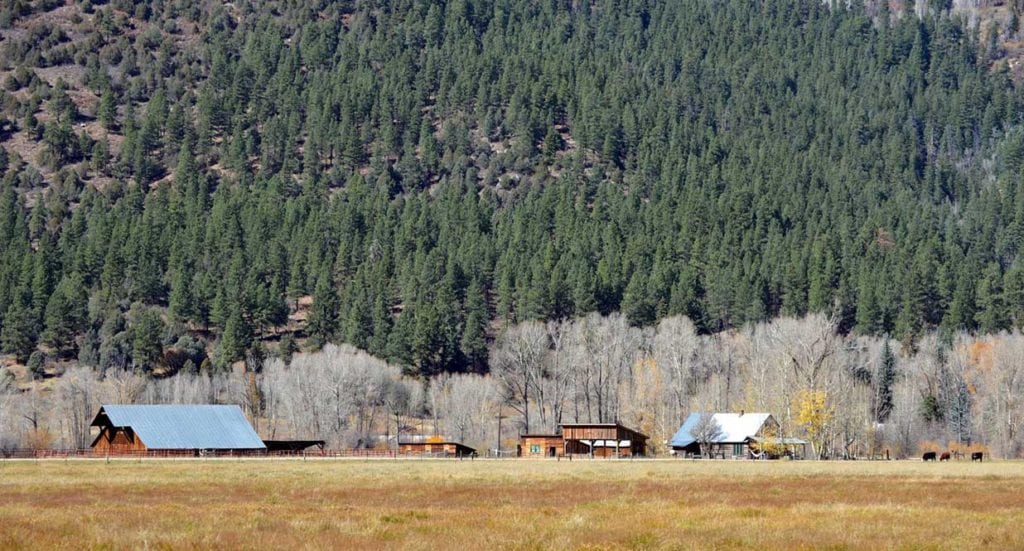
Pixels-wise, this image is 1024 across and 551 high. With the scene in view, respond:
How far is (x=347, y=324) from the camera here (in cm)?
17600

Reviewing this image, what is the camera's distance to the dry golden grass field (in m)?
38.4

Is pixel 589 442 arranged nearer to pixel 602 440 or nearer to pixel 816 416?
pixel 602 440

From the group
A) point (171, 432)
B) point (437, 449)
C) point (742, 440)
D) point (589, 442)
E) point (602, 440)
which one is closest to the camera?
point (171, 432)

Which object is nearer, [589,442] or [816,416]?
[816,416]

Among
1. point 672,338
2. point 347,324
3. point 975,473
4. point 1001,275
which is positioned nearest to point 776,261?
point 1001,275

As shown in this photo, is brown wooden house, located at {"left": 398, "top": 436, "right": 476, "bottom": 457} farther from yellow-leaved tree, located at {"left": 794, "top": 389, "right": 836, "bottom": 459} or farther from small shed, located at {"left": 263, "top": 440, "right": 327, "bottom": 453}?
yellow-leaved tree, located at {"left": 794, "top": 389, "right": 836, "bottom": 459}

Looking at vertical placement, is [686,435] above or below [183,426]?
below

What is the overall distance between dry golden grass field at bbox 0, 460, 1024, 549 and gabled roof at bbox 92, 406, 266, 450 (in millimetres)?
46486

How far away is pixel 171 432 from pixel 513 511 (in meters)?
79.8

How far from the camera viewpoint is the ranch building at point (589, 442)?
130 metres

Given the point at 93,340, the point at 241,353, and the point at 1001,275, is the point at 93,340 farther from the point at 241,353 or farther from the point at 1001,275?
the point at 1001,275

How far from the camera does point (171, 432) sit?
122 meters

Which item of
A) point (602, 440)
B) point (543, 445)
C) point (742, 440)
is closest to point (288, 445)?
point (543, 445)

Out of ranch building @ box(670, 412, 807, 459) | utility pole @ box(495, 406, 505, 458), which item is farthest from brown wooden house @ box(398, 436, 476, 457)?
ranch building @ box(670, 412, 807, 459)
